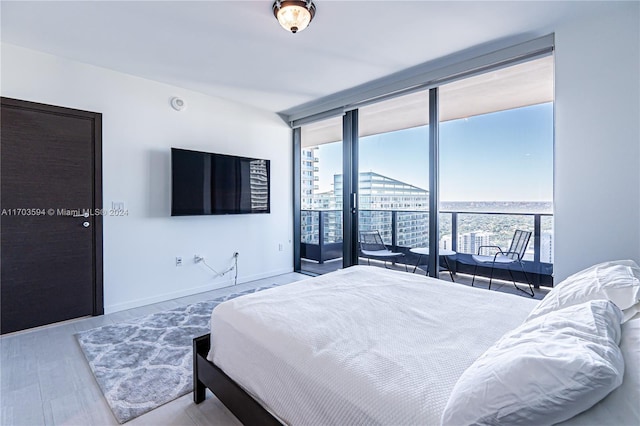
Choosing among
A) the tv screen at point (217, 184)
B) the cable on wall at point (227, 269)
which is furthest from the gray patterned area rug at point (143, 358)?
the tv screen at point (217, 184)

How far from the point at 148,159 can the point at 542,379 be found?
3.79 meters

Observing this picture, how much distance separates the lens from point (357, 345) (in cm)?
123

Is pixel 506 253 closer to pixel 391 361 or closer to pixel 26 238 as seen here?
pixel 391 361

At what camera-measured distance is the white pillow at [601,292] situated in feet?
3.75

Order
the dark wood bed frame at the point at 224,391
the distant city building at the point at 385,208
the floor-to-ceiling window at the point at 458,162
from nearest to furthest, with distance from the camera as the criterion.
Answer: the dark wood bed frame at the point at 224,391 → the floor-to-ceiling window at the point at 458,162 → the distant city building at the point at 385,208

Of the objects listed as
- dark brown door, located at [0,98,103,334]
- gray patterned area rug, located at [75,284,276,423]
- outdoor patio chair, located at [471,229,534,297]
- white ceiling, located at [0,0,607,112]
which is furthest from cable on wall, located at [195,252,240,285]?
outdoor patio chair, located at [471,229,534,297]

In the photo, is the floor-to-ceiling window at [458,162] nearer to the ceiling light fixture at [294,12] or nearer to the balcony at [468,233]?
the balcony at [468,233]

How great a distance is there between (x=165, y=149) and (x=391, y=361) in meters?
3.45

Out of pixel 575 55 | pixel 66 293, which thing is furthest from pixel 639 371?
pixel 66 293

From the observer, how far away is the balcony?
333 cm

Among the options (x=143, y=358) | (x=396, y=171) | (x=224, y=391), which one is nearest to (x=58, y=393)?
(x=143, y=358)

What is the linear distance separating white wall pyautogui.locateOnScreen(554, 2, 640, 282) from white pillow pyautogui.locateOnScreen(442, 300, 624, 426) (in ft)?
6.27

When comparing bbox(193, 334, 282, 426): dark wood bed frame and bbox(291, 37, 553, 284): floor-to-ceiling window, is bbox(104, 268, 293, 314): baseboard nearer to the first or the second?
bbox(291, 37, 553, 284): floor-to-ceiling window

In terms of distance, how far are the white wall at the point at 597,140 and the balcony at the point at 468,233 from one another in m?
0.76
